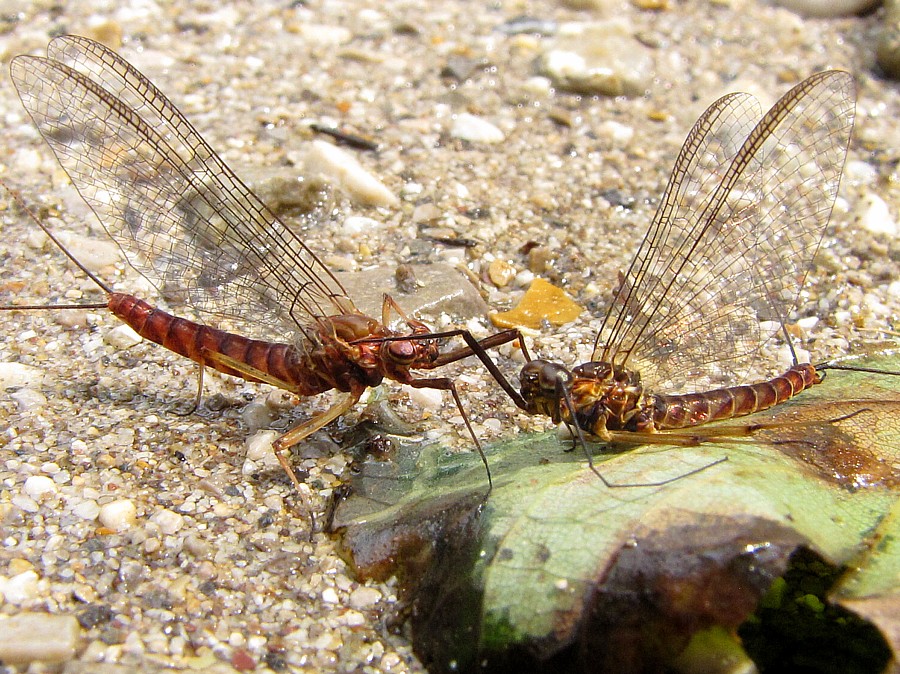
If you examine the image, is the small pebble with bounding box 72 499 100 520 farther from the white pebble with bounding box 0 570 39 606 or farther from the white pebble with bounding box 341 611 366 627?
the white pebble with bounding box 341 611 366 627

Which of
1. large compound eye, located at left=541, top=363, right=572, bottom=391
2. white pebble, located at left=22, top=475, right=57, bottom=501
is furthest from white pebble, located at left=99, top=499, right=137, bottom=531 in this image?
large compound eye, located at left=541, top=363, right=572, bottom=391

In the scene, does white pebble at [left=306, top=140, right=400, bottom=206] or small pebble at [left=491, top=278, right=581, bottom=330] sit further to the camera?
white pebble at [left=306, top=140, right=400, bottom=206]

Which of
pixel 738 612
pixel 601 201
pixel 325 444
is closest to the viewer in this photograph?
pixel 738 612

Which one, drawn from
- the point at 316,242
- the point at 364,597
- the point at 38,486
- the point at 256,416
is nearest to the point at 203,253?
the point at 256,416

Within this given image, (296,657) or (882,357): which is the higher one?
(882,357)

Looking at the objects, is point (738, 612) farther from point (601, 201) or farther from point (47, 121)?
point (47, 121)

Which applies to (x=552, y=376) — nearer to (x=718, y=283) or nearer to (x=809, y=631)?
(x=718, y=283)

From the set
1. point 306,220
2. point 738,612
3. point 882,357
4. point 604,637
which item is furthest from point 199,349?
point 882,357
